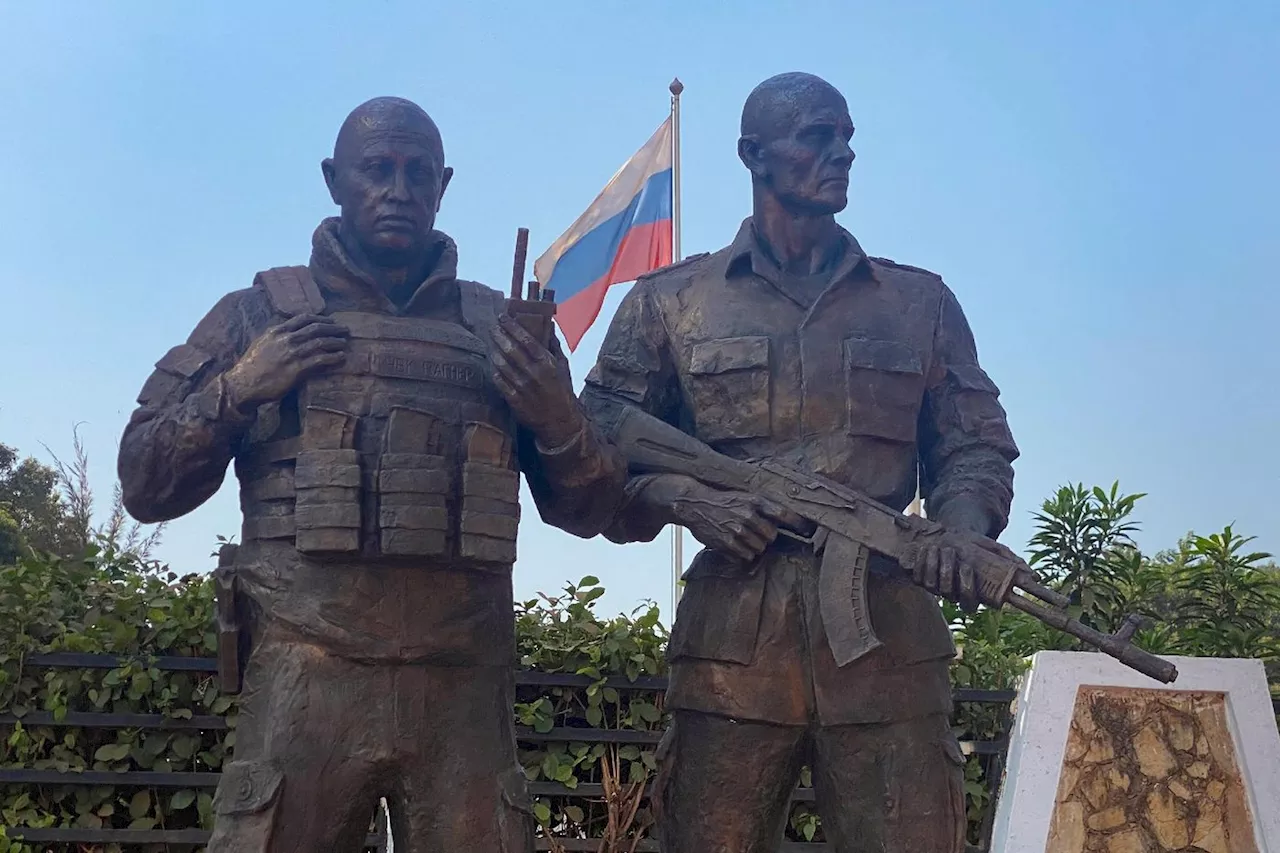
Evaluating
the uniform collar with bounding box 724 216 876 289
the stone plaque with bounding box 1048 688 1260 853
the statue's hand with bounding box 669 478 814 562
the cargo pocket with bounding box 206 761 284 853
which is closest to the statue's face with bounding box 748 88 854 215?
the uniform collar with bounding box 724 216 876 289

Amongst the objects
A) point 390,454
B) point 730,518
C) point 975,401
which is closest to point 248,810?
point 390,454

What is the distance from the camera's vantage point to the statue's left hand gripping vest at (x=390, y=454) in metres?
3.27

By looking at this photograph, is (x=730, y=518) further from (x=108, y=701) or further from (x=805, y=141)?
(x=108, y=701)

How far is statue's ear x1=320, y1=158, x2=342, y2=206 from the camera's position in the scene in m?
3.65

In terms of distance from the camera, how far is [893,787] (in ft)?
11.2

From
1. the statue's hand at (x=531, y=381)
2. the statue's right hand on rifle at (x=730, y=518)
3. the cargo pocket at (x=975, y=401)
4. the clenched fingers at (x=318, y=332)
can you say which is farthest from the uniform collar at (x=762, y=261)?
the clenched fingers at (x=318, y=332)

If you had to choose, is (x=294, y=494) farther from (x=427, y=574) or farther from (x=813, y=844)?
(x=813, y=844)

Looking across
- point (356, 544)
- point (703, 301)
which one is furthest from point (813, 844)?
point (356, 544)

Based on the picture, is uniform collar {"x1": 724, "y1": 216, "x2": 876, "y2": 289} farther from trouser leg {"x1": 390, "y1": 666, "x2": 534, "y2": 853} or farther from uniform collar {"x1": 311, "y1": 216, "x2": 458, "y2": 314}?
trouser leg {"x1": 390, "y1": 666, "x2": 534, "y2": 853}

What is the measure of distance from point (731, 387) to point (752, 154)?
77cm

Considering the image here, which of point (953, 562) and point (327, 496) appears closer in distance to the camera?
point (327, 496)

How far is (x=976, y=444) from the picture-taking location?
3.85 meters

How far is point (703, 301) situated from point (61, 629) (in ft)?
11.3

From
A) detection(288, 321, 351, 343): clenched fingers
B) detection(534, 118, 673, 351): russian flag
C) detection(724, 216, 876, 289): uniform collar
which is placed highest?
detection(534, 118, 673, 351): russian flag
